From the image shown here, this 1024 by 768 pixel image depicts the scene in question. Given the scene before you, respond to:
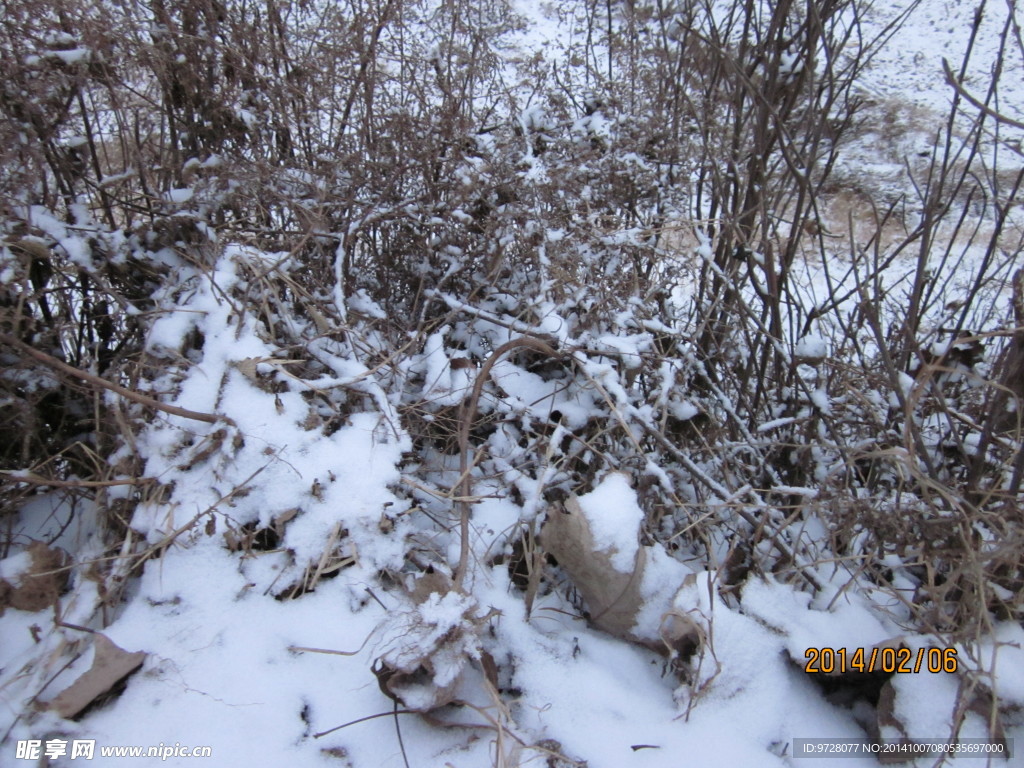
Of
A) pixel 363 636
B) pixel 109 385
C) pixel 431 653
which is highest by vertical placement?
pixel 109 385

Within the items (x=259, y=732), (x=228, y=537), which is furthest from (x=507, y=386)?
(x=259, y=732)

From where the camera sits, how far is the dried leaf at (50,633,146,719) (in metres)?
1.21

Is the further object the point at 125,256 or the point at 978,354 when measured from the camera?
the point at 125,256

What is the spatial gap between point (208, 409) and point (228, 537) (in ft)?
1.02

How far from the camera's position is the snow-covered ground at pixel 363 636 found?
4.03 feet

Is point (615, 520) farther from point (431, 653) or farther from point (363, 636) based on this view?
point (363, 636)

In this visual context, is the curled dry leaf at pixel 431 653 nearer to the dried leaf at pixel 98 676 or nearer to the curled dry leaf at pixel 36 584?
the dried leaf at pixel 98 676

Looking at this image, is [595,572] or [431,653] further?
[595,572]

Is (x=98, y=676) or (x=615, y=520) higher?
(x=615, y=520)

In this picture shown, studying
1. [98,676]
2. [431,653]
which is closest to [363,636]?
[431,653]

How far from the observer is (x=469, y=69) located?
2270mm

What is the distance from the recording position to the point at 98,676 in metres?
1.25

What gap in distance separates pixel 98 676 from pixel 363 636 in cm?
50

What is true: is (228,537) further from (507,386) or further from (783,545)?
(783,545)
